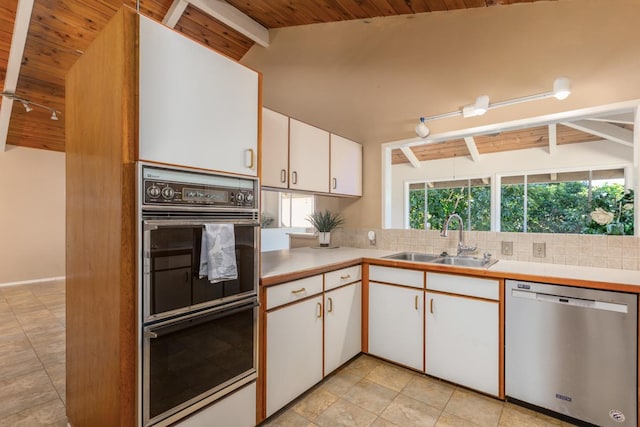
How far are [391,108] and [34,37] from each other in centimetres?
377

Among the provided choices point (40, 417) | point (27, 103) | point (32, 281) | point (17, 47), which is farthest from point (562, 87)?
point (32, 281)

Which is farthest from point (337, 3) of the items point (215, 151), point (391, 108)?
point (215, 151)

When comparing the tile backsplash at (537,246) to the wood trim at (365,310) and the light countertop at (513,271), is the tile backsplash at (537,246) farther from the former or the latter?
the wood trim at (365,310)

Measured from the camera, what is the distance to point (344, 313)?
2.41 metres

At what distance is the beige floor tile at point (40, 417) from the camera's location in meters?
1.87

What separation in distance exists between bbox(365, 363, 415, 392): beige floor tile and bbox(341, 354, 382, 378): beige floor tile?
0.12ft

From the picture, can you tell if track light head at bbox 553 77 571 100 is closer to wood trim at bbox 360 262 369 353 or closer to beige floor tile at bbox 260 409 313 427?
wood trim at bbox 360 262 369 353

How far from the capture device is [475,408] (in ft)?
6.47

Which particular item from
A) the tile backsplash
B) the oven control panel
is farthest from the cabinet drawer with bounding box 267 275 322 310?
the tile backsplash

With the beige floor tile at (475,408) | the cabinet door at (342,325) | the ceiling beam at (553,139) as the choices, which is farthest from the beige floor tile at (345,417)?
the ceiling beam at (553,139)

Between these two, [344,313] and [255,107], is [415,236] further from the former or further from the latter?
[255,107]

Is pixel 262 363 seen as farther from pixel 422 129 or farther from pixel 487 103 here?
pixel 487 103

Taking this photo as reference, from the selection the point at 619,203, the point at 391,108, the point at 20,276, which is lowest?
the point at 20,276

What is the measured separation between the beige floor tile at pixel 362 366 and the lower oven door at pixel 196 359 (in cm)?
103
